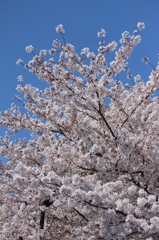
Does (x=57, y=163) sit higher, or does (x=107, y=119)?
(x=107, y=119)

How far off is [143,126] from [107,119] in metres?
0.81

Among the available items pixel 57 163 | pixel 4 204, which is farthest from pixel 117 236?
pixel 4 204

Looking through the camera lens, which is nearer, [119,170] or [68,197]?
[68,197]

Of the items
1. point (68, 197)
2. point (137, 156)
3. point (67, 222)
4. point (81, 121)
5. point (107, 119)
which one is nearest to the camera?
point (68, 197)

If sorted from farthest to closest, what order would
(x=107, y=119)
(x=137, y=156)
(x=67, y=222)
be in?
(x=67, y=222) < (x=107, y=119) < (x=137, y=156)

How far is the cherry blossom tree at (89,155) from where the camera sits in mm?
5582

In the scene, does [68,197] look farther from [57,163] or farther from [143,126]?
[143,126]

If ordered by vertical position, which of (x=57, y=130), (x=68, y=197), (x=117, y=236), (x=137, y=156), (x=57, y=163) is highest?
(x=57, y=130)

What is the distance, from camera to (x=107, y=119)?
7.29m

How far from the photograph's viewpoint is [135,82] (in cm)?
823

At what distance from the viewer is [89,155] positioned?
632cm

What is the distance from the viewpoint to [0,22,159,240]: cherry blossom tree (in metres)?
5.58

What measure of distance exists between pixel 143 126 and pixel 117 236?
8.39 feet

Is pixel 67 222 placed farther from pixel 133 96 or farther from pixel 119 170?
pixel 133 96
